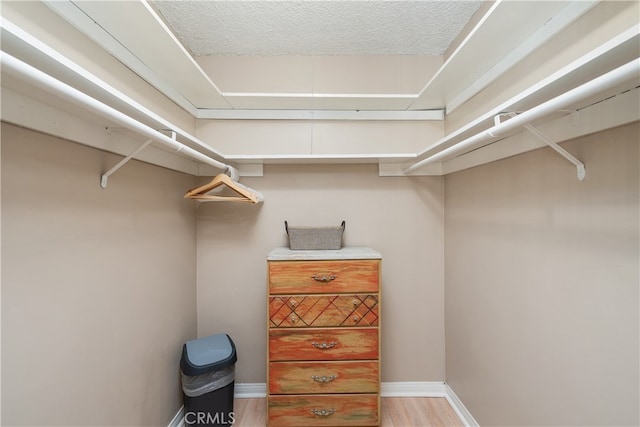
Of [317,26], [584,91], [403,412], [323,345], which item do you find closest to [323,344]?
[323,345]

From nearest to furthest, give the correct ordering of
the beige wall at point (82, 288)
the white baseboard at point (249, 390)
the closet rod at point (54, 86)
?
the closet rod at point (54, 86)
the beige wall at point (82, 288)
the white baseboard at point (249, 390)

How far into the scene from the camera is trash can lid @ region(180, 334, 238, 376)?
1410mm

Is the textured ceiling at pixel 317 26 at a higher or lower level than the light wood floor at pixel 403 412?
higher

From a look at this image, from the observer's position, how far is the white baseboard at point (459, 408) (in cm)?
156

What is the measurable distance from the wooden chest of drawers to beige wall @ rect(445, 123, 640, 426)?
585 millimetres

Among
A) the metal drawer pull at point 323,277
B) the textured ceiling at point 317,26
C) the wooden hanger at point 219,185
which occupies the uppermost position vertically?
the textured ceiling at point 317,26

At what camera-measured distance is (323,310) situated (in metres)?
1.54

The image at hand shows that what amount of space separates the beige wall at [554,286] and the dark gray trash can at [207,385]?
1.42 meters

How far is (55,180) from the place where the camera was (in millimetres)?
875

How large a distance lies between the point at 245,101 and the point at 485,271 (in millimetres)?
1783

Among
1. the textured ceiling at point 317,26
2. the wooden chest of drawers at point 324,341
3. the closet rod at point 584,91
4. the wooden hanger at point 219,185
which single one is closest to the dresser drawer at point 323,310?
the wooden chest of drawers at point 324,341

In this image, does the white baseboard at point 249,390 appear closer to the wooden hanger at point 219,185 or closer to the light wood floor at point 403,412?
the light wood floor at point 403,412

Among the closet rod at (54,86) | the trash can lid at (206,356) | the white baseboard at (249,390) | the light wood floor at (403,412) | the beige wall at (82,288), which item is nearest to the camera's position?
the closet rod at (54,86)

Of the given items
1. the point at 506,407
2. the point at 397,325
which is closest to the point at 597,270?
the point at 506,407
